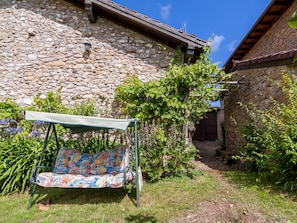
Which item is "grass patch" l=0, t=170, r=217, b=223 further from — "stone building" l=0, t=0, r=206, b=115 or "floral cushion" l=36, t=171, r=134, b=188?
"stone building" l=0, t=0, r=206, b=115

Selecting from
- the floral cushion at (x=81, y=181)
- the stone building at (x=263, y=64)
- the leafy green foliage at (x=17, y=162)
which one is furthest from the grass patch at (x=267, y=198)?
the leafy green foliage at (x=17, y=162)

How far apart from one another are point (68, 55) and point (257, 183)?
6.65 meters

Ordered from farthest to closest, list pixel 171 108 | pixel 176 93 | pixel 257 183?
→ 1. pixel 176 93
2. pixel 171 108
3. pixel 257 183

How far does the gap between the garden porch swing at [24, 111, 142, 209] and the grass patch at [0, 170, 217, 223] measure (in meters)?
0.31

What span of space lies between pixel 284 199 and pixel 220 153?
17.0ft

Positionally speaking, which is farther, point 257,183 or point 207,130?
point 207,130

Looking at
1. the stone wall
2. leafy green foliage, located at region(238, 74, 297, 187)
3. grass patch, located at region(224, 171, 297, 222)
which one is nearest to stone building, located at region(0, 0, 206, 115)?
the stone wall

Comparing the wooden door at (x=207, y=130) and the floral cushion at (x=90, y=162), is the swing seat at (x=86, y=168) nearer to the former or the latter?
the floral cushion at (x=90, y=162)

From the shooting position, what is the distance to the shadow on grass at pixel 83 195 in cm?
416

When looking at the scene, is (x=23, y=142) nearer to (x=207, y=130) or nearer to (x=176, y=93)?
(x=176, y=93)

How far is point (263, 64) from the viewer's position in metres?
6.23

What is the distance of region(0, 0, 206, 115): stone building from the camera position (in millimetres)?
6531

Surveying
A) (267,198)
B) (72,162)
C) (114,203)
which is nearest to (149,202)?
(114,203)

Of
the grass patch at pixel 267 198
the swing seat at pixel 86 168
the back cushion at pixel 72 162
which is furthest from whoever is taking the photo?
the back cushion at pixel 72 162
